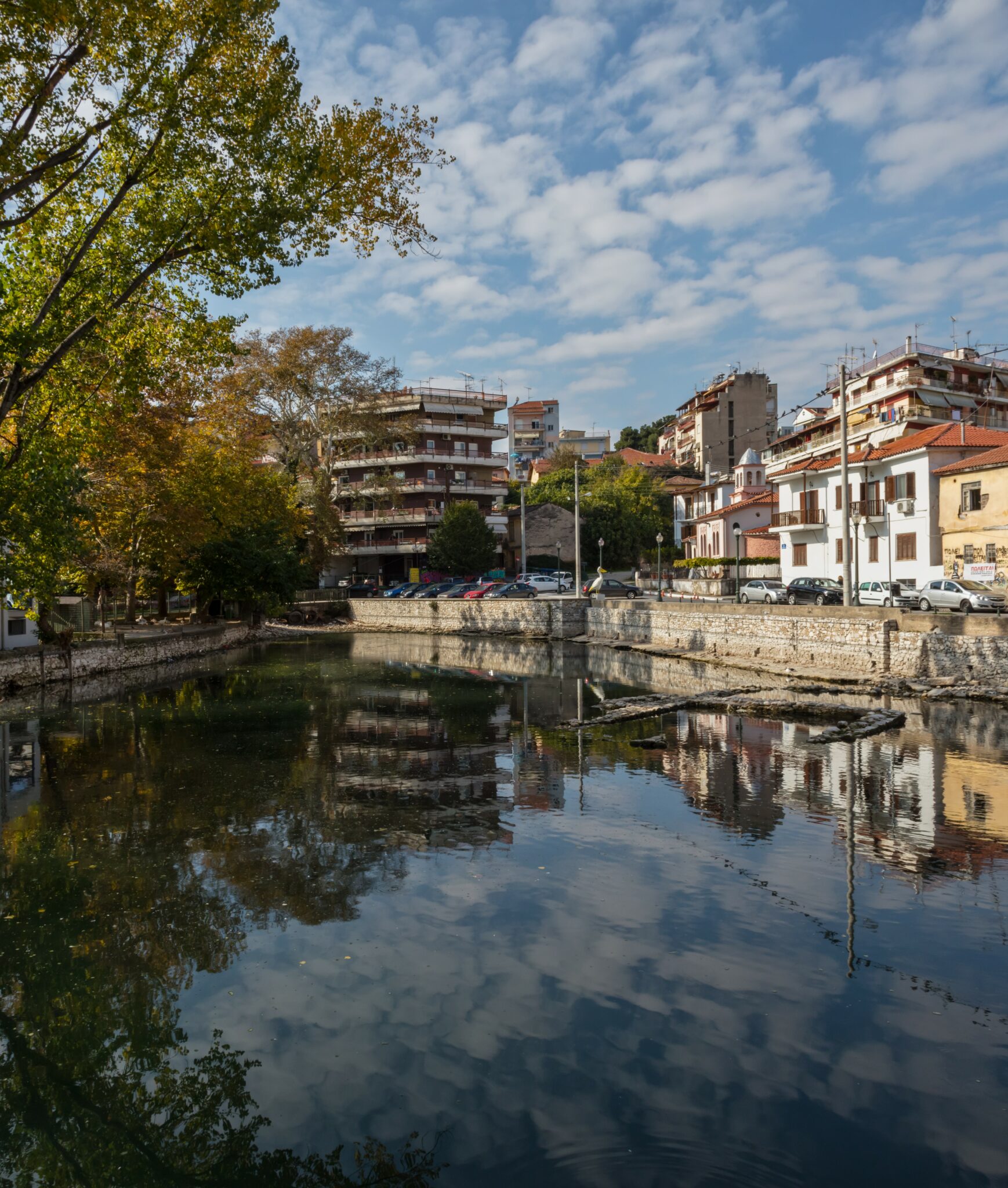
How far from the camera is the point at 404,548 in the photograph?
67.0 meters

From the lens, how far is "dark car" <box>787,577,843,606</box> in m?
38.1

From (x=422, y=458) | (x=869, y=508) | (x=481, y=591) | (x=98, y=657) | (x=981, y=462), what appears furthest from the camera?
(x=422, y=458)

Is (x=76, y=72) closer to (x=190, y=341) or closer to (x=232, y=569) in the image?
(x=190, y=341)

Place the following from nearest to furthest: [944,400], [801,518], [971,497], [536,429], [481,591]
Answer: [971,497]
[801,518]
[481,591]
[944,400]
[536,429]

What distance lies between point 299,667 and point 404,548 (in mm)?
32274

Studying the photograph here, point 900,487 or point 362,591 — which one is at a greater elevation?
point 900,487

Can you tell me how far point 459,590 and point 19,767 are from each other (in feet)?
128

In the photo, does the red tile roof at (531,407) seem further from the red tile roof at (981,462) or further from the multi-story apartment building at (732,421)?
the red tile roof at (981,462)

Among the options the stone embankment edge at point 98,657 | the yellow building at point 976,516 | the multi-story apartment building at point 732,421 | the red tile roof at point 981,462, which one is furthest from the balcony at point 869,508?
the multi-story apartment building at point 732,421

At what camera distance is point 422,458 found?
68.5 meters

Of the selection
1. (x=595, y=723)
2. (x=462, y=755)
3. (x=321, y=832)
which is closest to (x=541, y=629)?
(x=595, y=723)

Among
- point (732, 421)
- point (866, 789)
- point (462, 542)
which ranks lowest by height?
point (866, 789)

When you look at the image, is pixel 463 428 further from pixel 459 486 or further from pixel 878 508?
pixel 878 508

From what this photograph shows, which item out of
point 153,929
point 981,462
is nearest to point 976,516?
point 981,462
